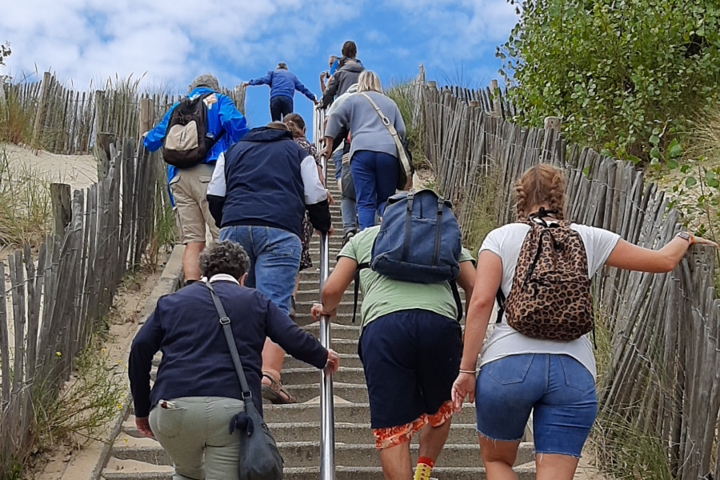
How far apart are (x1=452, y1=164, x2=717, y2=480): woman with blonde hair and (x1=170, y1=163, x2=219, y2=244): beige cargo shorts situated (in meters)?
3.13

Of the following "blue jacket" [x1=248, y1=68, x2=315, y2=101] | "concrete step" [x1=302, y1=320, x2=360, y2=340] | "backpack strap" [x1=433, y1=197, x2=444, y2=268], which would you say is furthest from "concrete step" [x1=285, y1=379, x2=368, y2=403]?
"blue jacket" [x1=248, y1=68, x2=315, y2=101]

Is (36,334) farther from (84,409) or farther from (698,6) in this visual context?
(698,6)

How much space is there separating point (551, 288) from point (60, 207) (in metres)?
3.36

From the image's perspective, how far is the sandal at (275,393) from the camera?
482 centimetres

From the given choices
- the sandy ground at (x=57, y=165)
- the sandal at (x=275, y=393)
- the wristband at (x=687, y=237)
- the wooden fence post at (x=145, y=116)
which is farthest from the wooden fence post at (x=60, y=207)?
the sandy ground at (x=57, y=165)

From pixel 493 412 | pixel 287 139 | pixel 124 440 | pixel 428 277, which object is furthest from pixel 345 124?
pixel 493 412

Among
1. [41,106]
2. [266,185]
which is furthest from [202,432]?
[41,106]

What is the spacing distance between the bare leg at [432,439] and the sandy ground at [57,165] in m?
6.70

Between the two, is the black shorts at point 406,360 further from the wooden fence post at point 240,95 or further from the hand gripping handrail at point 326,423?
the wooden fence post at point 240,95

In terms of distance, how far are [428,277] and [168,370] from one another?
1.05 m

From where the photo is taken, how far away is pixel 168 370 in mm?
3193

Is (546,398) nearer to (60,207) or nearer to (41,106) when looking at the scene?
(60,207)

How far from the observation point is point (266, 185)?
15.8 ft

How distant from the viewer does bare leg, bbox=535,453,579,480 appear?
298 centimetres
